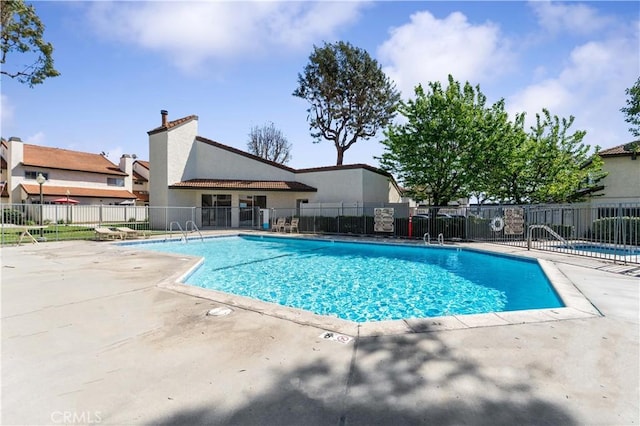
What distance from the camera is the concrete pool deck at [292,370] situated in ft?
7.15

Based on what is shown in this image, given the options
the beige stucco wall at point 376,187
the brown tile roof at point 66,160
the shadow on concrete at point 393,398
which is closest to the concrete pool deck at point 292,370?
the shadow on concrete at point 393,398

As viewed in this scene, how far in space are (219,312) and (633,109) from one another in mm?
17371

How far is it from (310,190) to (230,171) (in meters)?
6.72

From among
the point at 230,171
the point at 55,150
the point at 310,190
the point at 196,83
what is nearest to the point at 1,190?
the point at 55,150

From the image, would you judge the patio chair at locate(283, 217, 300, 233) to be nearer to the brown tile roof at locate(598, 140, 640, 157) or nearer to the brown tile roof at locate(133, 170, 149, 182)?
the brown tile roof at locate(598, 140, 640, 157)

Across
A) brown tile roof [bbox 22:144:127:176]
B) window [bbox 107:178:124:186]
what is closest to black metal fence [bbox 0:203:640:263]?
brown tile roof [bbox 22:144:127:176]

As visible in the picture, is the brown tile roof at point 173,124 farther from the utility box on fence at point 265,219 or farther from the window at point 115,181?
the window at point 115,181

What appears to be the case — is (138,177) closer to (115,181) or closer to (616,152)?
(115,181)

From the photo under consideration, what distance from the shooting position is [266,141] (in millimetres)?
42969

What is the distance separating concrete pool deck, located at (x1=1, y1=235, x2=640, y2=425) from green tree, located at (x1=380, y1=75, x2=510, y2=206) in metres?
13.1

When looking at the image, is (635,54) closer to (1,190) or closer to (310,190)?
(310,190)

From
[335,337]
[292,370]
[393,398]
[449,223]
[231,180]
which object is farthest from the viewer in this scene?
[231,180]

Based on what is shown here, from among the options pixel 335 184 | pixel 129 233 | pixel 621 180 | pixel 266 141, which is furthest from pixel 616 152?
pixel 266 141

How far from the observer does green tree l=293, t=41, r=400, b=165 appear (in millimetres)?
26797
